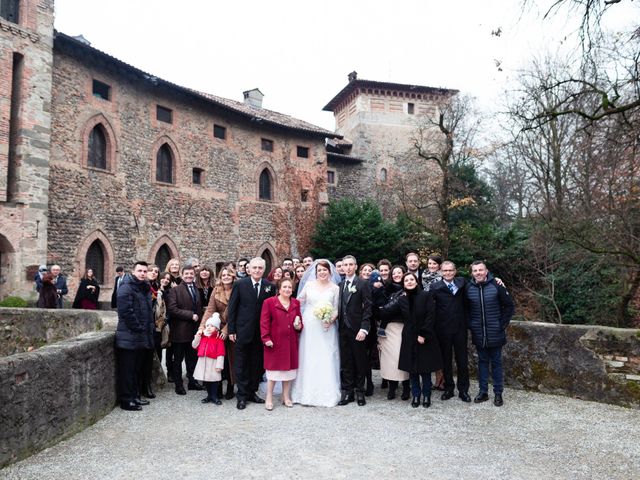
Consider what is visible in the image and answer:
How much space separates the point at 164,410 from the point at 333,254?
1839cm

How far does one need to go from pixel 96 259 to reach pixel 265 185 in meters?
9.51

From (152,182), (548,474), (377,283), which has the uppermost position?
(152,182)

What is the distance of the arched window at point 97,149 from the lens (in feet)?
57.7

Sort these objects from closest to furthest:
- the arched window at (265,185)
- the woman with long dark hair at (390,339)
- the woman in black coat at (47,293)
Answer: the woman with long dark hair at (390,339), the woman in black coat at (47,293), the arched window at (265,185)

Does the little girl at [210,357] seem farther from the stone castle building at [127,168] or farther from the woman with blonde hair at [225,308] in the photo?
the stone castle building at [127,168]

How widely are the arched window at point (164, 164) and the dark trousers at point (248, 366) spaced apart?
15.0m

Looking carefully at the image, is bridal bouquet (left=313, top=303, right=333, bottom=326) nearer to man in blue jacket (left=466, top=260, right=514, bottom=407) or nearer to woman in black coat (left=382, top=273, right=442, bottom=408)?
woman in black coat (left=382, top=273, right=442, bottom=408)

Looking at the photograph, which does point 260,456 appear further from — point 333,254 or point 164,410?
point 333,254

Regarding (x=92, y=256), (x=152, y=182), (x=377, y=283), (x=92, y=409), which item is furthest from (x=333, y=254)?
(x=92, y=409)

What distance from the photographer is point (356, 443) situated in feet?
15.7

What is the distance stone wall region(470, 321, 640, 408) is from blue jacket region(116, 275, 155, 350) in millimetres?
4962

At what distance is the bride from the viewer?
6461mm

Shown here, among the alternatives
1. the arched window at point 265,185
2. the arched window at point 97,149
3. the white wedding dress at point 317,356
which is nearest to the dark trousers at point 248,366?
the white wedding dress at point 317,356

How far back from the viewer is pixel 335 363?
6.69m
